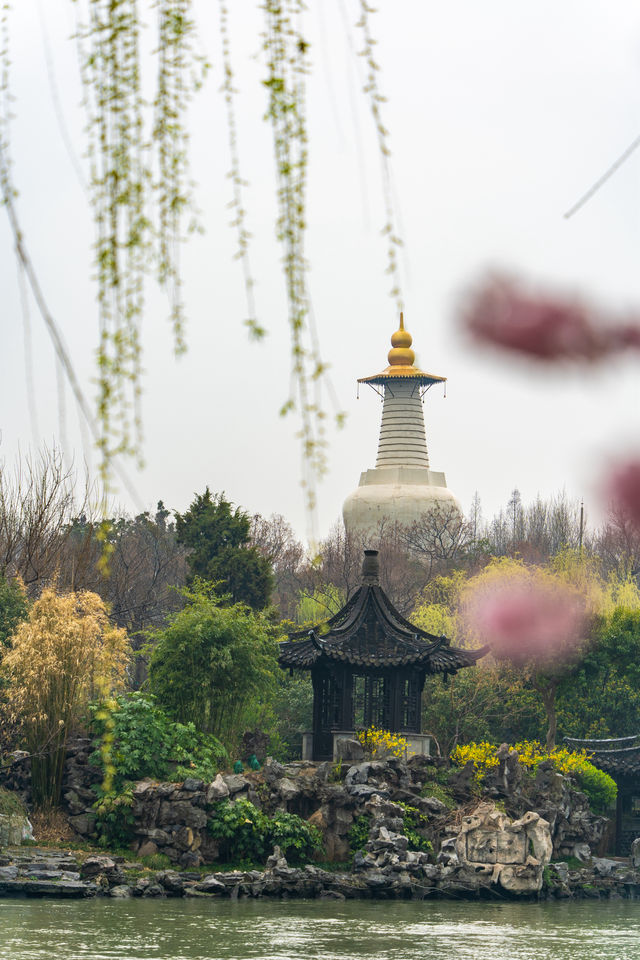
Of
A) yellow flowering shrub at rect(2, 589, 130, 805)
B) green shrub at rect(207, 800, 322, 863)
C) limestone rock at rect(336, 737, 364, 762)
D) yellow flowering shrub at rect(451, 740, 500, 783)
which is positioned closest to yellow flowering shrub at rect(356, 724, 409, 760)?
limestone rock at rect(336, 737, 364, 762)

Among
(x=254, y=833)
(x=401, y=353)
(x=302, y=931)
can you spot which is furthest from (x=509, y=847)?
(x=401, y=353)

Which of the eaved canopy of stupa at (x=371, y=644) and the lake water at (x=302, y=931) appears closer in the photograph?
the lake water at (x=302, y=931)

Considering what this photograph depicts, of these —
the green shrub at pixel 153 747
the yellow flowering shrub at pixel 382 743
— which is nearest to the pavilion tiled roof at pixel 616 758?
the yellow flowering shrub at pixel 382 743

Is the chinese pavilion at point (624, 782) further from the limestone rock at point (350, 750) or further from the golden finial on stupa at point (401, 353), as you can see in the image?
the golden finial on stupa at point (401, 353)

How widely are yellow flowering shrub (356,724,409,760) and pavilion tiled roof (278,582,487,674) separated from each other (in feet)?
3.42

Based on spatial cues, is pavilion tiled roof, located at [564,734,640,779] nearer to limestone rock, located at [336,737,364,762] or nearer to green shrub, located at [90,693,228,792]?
limestone rock, located at [336,737,364,762]

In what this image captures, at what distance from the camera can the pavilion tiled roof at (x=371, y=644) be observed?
61.8 feet

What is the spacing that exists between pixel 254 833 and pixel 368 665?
3.97m

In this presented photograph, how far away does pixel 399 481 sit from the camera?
41281 millimetres

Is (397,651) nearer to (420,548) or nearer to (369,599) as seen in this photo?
(369,599)

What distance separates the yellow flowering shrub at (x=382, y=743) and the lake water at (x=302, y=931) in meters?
3.42

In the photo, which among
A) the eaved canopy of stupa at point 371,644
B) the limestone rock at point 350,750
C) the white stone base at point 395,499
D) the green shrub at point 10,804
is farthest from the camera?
the white stone base at point 395,499

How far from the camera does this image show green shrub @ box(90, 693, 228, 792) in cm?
1606

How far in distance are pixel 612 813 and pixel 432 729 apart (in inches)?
152
